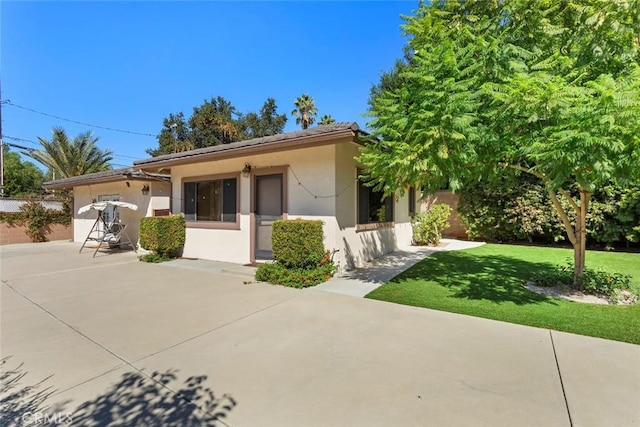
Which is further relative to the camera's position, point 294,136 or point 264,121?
point 264,121

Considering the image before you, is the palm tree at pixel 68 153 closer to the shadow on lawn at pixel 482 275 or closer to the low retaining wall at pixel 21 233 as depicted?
the low retaining wall at pixel 21 233

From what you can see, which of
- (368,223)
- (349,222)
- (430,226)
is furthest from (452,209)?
(349,222)

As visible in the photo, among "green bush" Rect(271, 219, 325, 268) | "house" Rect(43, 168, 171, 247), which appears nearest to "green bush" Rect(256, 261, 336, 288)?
"green bush" Rect(271, 219, 325, 268)

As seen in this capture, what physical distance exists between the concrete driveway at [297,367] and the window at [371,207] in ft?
12.2

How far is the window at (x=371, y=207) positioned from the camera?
8547mm

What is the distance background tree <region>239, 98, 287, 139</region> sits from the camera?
31.5 meters

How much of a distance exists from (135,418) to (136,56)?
54.2ft

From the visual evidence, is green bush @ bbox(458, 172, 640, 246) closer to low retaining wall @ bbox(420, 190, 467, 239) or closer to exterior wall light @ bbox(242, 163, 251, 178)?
low retaining wall @ bbox(420, 190, 467, 239)

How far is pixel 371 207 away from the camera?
922 cm

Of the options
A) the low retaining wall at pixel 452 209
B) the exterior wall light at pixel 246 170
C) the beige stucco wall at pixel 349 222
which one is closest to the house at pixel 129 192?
the exterior wall light at pixel 246 170

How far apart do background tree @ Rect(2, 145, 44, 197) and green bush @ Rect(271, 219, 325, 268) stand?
1164 inches

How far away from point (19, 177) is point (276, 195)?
36.6 m

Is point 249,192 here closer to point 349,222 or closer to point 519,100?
point 349,222

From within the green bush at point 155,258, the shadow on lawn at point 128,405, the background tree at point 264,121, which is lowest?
the shadow on lawn at point 128,405
